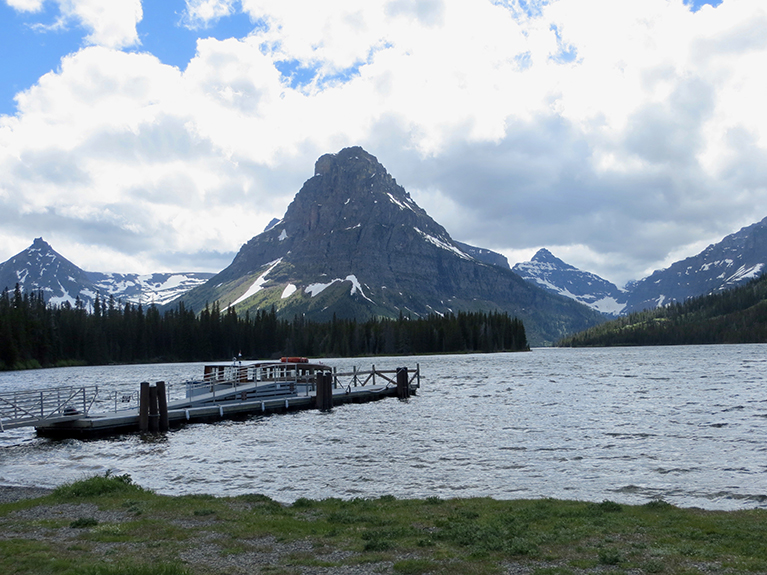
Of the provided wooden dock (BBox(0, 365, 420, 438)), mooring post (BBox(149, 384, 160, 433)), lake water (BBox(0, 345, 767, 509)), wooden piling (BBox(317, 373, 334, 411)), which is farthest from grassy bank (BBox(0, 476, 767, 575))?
wooden piling (BBox(317, 373, 334, 411))

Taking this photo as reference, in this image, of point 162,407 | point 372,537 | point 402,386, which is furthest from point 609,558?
point 402,386

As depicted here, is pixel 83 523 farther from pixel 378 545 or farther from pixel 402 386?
pixel 402 386

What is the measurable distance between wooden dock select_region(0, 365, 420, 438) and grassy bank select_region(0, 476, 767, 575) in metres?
25.9

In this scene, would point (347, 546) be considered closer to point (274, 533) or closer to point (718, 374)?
point (274, 533)

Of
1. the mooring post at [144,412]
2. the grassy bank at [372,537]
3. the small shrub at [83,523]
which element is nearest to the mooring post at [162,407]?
the mooring post at [144,412]

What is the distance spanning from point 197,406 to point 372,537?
46541 millimetres

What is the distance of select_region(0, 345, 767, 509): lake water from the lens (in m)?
27.9

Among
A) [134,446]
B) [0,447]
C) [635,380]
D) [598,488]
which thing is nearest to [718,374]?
[635,380]

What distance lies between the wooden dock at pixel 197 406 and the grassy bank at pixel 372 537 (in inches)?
1019

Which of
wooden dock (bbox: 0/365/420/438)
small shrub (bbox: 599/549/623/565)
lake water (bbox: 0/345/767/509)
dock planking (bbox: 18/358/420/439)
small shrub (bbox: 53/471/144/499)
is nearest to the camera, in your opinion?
small shrub (bbox: 599/549/623/565)

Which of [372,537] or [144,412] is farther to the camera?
[144,412]

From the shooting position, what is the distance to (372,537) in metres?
17.4

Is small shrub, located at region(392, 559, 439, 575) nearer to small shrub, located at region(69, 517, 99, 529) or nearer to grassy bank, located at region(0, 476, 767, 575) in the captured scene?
grassy bank, located at region(0, 476, 767, 575)

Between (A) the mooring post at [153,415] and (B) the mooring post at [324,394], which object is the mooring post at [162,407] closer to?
(A) the mooring post at [153,415]
